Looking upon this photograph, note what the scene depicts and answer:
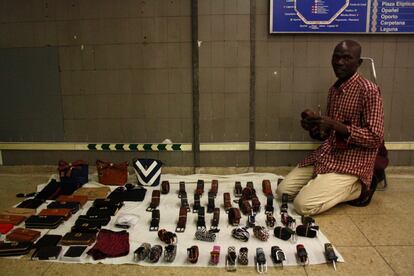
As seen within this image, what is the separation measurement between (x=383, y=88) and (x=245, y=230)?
2.14 meters

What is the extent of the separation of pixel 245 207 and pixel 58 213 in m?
1.40

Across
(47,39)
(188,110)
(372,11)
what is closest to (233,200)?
(188,110)

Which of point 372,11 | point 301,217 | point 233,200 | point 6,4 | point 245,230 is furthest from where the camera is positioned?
point 6,4

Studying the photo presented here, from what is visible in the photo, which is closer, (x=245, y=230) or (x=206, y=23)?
(x=245, y=230)

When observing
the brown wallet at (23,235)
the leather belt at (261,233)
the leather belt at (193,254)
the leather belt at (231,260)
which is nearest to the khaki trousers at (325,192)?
the leather belt at (261,233)

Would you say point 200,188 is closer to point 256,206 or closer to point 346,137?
point 256,206

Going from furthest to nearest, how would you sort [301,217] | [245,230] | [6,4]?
1. [6,4]
2. [301,217]
3. [245,230]

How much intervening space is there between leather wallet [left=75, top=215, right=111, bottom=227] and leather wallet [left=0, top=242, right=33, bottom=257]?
15.3 inches

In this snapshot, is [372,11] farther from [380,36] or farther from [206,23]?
[206,23]

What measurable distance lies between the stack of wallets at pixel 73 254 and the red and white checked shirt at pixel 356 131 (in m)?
1.85

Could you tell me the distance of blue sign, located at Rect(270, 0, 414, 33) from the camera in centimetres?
337

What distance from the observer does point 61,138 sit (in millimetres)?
→ 3818

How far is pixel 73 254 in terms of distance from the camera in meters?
2.21

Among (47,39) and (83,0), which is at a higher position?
(83,0)
